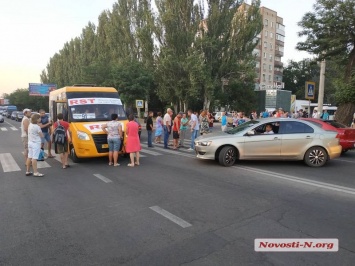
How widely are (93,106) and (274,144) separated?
634 cm

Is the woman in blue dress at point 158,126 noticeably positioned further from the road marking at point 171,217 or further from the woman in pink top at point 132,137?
the road marking at point 171,217

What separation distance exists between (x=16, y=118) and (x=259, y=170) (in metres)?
47.9

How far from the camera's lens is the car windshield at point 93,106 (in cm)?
997

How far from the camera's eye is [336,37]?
49.7 ft

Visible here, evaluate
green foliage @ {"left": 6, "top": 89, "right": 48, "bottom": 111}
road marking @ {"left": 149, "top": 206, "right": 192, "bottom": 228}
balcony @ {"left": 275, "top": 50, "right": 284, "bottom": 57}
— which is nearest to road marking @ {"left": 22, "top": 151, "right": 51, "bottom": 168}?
road marking @ {"left": 149, "top": 206, "right": 192, "bottom": 228}

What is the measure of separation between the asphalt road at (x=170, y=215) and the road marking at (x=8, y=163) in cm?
33

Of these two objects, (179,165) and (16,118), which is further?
(16,118)

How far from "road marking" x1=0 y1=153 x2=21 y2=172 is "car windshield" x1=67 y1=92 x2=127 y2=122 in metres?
2.28

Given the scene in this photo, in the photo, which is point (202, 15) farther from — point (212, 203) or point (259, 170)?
point (212, 203)

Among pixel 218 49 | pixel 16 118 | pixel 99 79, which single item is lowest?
pixel 16 118

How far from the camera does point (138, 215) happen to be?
15.8ft

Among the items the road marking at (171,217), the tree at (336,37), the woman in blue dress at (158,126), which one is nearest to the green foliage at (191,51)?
the tree at (336,37)

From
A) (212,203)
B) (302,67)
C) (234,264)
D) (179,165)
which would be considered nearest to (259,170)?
(179,165)

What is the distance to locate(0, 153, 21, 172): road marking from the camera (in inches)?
335
